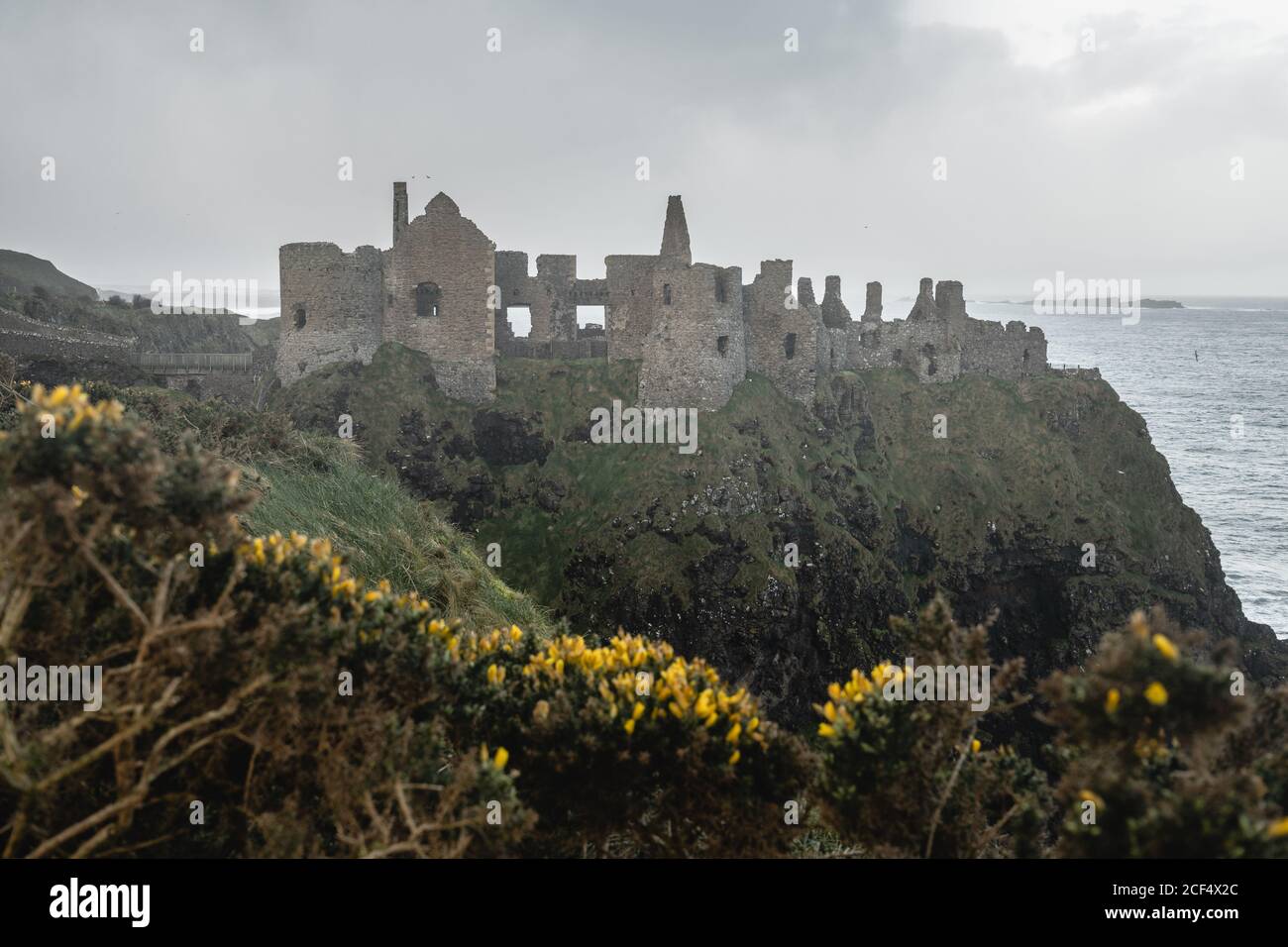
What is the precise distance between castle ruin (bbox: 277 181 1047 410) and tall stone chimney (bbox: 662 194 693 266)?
0.15 feet

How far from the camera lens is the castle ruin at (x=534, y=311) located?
36.5m

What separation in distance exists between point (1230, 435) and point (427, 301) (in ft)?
286

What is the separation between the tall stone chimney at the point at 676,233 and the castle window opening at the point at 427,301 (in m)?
10.3

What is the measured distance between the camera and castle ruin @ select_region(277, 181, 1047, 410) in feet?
120

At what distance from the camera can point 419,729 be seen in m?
7.18

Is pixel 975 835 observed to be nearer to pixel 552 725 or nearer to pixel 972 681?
pixel 972 681

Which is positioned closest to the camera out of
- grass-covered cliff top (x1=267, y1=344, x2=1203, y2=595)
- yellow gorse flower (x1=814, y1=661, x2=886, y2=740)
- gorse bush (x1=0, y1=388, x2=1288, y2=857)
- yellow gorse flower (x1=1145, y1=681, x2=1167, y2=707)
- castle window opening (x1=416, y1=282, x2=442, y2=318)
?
yellow gorse flower (x1=1145, y1=681, x2=1167, y2=707)

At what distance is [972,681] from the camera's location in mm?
7273

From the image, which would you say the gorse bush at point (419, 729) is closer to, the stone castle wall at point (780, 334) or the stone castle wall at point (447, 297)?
the stone castle wall at point (447, 297)

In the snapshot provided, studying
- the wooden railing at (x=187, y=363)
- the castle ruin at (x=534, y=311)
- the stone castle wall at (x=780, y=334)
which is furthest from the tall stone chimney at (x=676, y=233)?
the wooden railing at (x=187, y=363)

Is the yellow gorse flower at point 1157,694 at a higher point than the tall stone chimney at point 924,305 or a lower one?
lower

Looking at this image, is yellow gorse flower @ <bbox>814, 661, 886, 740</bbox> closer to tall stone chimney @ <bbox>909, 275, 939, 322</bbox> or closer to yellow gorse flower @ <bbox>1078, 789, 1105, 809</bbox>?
yellow gorse flower @ <bbox>1078, 789, 1105, 809</bbox>

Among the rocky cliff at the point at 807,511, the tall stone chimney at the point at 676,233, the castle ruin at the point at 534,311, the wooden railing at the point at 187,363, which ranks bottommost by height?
the rocky cliff at the point at 807,511

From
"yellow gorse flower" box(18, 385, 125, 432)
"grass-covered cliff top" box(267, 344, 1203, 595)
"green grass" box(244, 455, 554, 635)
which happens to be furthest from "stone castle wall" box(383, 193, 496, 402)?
"yellow gorse flower" box(18, 385, 125, 432)
